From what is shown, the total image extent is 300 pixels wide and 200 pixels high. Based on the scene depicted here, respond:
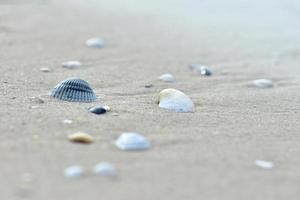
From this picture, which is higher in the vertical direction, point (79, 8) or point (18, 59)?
point (79, 8)

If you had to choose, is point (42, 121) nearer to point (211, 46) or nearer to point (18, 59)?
point (18, 59)

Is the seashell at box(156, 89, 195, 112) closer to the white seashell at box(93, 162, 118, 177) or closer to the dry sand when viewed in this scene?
the dry sand

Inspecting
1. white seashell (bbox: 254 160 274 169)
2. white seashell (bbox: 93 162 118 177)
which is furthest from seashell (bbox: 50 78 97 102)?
white seashell (bbox: 254 160 274 169)

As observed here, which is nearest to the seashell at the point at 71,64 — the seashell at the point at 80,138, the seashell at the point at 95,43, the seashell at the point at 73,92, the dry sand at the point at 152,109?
the dry sand at the point at 152,109

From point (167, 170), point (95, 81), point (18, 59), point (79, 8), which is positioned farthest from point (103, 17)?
point (167, 170)

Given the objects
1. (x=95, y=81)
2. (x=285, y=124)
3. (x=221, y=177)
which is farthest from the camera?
(x=95, y=81)

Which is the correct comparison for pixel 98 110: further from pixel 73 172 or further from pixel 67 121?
pixel 73 172
